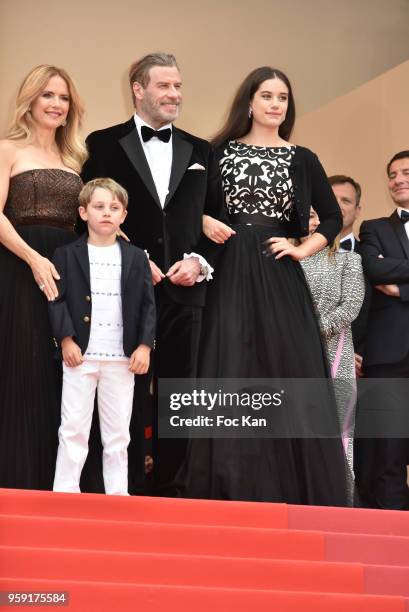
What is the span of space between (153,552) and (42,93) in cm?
191

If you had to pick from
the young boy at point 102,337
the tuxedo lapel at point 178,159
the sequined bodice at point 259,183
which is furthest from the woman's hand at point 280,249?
the young boy at point 102,337

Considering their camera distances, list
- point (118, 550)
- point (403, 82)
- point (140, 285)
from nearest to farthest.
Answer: point (118, 550) → point (140, 285) → point (403, 82)

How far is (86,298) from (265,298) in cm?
79

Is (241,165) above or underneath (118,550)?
above

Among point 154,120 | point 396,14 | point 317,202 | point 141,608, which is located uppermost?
point 396,14

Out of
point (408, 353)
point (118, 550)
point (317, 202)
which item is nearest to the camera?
point (118, 550)

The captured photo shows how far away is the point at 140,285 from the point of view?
4.26 metres

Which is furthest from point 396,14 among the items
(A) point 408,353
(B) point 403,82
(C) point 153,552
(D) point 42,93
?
(C) point 153,552

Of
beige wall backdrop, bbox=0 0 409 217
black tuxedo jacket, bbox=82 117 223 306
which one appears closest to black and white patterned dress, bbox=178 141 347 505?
black tuxedo jacket, bbox=82 117 223 306

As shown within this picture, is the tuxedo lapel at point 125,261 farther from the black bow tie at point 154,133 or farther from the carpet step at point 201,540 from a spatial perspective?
the carpet step at point 201,540

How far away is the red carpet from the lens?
3.40 metres

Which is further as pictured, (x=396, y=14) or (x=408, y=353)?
(x=396, y=14)

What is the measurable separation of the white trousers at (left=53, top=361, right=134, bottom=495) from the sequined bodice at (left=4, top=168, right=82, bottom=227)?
0.63 metres

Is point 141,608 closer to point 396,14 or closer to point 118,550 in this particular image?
point 118,550
